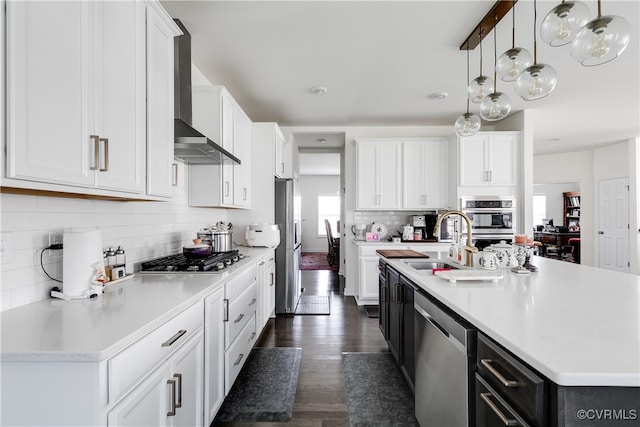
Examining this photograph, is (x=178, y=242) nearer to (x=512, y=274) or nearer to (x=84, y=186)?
(x=84, y=186)

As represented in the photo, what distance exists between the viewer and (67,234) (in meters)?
1.29

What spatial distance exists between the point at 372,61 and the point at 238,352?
2727 millimetres

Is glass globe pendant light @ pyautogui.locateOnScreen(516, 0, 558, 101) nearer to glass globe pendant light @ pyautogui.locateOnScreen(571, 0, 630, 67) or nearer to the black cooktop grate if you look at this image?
glass globe pendant light @ pyautogui.locateOnScreen(571, 0, 630, 67)

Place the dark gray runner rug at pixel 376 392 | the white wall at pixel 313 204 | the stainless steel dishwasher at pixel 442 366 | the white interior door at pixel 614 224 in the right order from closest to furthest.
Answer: the stainless steel dishwasher at pixel 442 366, the dark gray runner rug at pixel 376 392, the white interior door at pixel 614 224, the white wall at pixel 313 204

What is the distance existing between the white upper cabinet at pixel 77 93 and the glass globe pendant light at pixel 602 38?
1980mm

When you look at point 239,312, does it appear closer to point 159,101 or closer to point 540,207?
point 159,101

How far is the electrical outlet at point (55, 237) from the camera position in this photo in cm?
135

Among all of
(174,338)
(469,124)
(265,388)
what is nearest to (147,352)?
(174,338)

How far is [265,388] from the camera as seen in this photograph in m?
2.16

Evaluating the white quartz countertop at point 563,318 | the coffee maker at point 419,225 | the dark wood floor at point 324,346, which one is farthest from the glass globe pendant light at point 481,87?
the coffee maker at point 419,225

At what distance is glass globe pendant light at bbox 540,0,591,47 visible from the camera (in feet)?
4.23

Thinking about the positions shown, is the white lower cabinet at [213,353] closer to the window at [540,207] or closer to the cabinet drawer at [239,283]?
the cabinet drawer at [239,283]

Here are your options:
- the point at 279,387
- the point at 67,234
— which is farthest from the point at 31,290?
the point at 279,387

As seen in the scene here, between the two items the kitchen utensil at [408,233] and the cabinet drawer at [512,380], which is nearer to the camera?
the cabinet drawer at [512,380]
